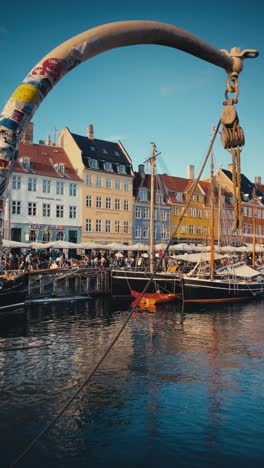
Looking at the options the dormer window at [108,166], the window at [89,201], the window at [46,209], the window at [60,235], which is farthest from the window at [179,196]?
the window at [46,209]

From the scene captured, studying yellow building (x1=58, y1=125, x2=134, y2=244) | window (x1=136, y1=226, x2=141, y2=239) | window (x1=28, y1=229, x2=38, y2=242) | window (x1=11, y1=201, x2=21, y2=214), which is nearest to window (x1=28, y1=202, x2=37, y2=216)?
window (x1=11, y1=201, x2=21, y2=214)

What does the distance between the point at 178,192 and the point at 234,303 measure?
32828 millimetres

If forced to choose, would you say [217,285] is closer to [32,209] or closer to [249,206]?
[32,209]

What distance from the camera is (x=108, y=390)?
12273mm

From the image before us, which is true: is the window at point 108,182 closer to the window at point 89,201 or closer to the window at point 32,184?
the window at point 89,201

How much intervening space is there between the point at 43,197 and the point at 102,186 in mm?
8786

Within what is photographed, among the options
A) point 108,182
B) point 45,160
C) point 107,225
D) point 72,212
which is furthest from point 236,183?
point 108,182

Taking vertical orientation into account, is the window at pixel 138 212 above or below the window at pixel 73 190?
below

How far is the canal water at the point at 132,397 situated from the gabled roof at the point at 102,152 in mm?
36157

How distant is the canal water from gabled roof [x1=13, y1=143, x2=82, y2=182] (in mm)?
30636

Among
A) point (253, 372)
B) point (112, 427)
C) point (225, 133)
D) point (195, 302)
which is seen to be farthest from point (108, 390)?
point (195, 302)

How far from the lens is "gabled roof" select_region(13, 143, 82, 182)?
50003 mm

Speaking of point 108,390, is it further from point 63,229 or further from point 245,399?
point 63,229

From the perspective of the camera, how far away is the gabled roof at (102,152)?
55.3 meters
